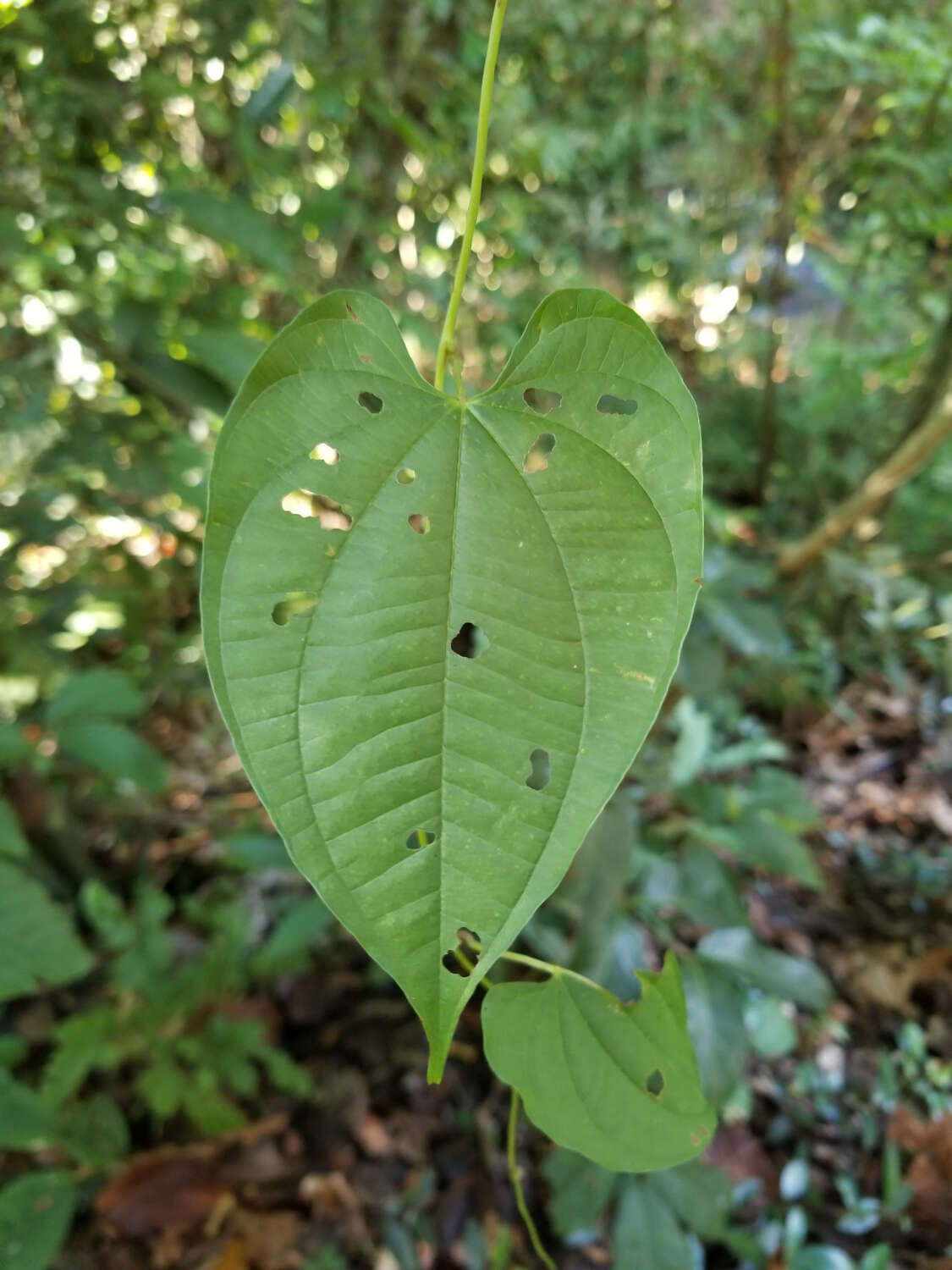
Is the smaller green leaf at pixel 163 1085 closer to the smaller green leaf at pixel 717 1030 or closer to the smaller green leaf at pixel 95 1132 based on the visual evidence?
the smaller green leaf at pixel 95 1132

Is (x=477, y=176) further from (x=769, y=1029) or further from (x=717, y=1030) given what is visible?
(x=769, y=1029)

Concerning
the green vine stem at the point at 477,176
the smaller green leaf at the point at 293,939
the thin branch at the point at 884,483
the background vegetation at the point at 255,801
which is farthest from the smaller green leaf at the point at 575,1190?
the thin branch at the point at 884,483

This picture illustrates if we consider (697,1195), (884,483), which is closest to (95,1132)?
(697,1195)

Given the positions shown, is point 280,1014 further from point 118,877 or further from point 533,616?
point 533,616

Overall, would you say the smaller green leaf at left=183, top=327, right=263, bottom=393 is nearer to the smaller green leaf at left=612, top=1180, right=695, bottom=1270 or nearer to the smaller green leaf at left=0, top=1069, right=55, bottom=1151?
the smaller green leaf at left=0, top=1069, right=55, bottom=1151

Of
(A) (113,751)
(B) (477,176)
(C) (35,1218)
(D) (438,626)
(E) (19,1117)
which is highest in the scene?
(B) (477,176)

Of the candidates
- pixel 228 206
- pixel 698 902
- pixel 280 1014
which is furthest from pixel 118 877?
pixel 228 206

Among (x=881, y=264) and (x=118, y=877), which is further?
(x=118, y=877)

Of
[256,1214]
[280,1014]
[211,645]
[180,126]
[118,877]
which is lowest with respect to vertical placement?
[256,1214]
